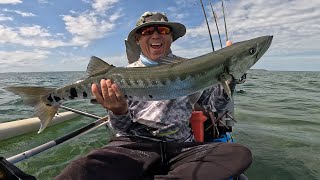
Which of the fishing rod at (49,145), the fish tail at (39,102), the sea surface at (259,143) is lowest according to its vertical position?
the sea surface at (259,143)

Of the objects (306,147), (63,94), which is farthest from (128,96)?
(306,147)

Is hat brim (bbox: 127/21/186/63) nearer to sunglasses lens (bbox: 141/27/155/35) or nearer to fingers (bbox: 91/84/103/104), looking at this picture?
sunglasses lens (bbox: 141/27/155/35)

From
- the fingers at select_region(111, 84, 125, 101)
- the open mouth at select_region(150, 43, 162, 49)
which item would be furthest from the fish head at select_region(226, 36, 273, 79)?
the open mouth at select_region(150, 43, 162, 49)

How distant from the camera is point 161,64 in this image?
4.18m

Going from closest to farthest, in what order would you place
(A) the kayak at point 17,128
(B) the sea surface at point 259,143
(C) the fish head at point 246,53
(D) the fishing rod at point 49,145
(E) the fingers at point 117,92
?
(C) the fish head at point 246,53 → (E) the fingers at point 117,92 → (D) the fishing rod at point 49,145 → (B) the sea surface at point 259,143 → (A) the kayak at point 17,128

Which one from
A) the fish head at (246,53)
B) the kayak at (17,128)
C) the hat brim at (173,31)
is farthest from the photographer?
the kayak at (17,128)

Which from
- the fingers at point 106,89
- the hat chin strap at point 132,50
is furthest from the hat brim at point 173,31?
the fingers at point 106,89

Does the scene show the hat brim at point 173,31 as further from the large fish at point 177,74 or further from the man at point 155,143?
the large fish at point 177,74

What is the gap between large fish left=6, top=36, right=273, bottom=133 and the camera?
392cm

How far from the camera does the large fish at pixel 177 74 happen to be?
154 inches

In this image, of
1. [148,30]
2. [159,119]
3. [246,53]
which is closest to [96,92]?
[159,119]

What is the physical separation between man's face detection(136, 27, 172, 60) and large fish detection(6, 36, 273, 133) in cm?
118

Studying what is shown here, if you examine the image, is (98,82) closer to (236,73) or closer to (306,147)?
(236,73)

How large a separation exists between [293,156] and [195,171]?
542 cm
